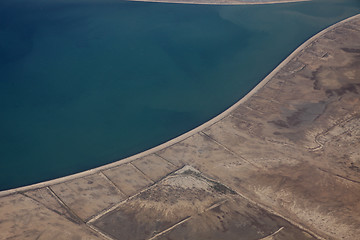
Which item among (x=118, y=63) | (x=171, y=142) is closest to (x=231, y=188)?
(x=171, y=142)

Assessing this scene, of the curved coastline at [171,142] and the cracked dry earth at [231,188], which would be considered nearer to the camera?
the cracked dry earth at [231,188]

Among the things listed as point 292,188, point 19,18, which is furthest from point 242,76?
point 19,18

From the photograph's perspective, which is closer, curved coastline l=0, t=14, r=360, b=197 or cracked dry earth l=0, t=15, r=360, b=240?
cracked dry earth l=0, t=15, r=360, b=240

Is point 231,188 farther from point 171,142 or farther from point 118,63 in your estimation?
point 118,63
